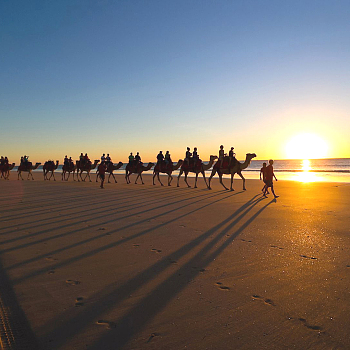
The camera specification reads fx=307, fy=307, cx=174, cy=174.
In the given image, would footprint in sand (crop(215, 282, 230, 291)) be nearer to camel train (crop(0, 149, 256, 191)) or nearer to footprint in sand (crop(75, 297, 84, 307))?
footprint in sand (crop(75, 297, 84, 307))

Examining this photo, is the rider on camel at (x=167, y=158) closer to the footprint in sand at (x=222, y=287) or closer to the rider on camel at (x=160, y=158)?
the rider on camel at (x=160, y=158)

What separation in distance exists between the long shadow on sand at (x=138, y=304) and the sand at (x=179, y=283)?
0.01 meters

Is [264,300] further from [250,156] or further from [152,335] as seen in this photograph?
[250,156]

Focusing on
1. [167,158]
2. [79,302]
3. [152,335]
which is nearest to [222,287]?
[152,335]

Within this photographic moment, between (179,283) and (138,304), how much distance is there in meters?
0.82

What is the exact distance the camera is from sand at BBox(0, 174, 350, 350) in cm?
310

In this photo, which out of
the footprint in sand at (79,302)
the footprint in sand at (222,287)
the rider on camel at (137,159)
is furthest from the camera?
the rider on camel at (137,159)

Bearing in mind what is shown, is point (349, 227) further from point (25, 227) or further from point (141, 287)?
point (25, 227)

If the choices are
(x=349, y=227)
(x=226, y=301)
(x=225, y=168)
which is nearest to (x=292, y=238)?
(x=349, y=227)

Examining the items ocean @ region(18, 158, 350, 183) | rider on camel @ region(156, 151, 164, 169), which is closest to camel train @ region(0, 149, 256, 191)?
rider on camel @ region(156, 151, 164, 169)

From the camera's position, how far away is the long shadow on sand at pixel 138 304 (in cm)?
308

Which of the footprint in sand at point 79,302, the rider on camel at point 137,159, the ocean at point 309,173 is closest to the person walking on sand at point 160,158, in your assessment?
the rider on camel at point 137,159

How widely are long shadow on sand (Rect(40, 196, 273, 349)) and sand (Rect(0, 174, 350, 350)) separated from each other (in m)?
0.01

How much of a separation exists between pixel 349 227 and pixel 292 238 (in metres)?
2.11
